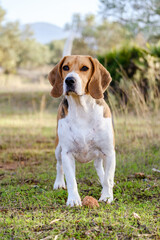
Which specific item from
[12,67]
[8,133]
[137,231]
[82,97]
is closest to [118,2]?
[8,133]

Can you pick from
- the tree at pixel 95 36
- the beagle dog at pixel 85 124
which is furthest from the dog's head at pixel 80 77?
the tree at pixel 95 36

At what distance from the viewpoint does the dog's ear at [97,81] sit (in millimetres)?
3750

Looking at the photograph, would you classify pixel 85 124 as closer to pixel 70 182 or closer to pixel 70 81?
pixel 70 81

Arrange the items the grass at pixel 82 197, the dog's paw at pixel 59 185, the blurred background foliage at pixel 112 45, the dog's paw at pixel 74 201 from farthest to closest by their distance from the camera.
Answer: the blurred background foliage at pixel 112 45 < the dog's paw at pixel 59 185 < the dog's paw at pixel 74 201 < the grass at pixel 82 197

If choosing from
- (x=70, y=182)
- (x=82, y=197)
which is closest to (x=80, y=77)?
(x=70, y=182)

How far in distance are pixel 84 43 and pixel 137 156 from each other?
80.2 ft

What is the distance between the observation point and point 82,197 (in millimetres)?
4109

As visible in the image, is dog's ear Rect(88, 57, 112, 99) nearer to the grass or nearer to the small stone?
the small stone

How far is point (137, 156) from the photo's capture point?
591 cm

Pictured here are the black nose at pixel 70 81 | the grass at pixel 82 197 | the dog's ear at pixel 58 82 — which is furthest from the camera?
the dog's ear at pixel 58 82

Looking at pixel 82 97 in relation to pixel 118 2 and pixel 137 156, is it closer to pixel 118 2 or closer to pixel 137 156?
pixel 137 156

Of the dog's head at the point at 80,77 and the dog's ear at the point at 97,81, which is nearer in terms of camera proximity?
the dog's head at the point at 80,77

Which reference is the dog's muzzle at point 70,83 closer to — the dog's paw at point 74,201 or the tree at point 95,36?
the dog's paw at point 74,201

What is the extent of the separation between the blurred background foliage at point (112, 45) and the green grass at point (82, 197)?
8.75 feet
